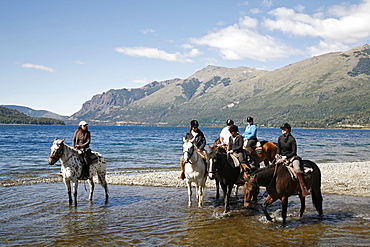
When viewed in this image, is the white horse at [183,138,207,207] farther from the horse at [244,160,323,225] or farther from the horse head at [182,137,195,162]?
the horse at [244,160,323,225]

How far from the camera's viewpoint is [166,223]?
11.0m

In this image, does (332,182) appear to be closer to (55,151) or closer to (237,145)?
(237,145)

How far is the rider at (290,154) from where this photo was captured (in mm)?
10750

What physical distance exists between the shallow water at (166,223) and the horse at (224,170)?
1137mm

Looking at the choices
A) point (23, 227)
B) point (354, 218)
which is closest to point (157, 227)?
point (23, 227)

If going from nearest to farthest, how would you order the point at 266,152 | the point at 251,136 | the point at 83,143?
the point at 83,143, the point at 251,136, the point at 266,152

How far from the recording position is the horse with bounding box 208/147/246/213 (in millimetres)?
11273

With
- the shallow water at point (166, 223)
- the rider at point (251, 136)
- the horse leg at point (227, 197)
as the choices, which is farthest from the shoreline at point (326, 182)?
the horse leg at point (227, 197)

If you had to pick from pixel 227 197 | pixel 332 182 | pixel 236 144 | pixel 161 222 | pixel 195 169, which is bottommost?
pixel 332 182

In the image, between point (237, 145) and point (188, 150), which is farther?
point (237, 145)

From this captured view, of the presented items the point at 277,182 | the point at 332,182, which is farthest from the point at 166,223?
the point at 332,182

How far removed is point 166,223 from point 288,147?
517cm

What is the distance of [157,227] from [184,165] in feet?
10.7

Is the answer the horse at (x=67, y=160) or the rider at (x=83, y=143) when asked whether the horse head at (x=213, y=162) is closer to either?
the rider at (x=83, y=143)
